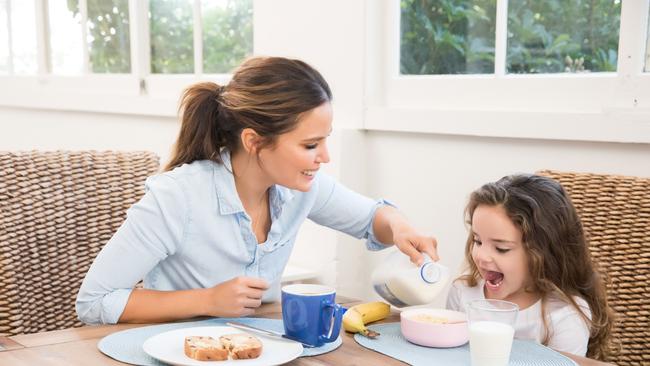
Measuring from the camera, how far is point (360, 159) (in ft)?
7.50

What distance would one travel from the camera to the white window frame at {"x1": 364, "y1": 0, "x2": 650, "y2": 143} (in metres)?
1.77

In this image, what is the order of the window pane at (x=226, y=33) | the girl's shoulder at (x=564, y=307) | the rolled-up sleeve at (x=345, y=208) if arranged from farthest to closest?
the window pane at (x=226, y=33)
the rolled-up sleeve at (x=345, y=208)
the girl's shoulder at (x=564, y=307)

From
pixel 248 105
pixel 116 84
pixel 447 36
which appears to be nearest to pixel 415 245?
pixel 248 105

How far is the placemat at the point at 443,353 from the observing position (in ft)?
3.72

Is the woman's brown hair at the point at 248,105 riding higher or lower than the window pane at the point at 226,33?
lower

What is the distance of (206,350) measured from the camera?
3.61 feet

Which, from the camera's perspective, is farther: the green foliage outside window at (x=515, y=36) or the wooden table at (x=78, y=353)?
the green foliage outside window at (x=515, y=36)

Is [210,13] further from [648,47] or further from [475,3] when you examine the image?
[648,47]

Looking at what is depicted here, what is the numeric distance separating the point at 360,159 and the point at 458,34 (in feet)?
1.45

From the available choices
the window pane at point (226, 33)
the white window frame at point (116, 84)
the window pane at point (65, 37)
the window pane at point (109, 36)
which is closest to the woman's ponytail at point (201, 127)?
the white window frame at point (116, 84)

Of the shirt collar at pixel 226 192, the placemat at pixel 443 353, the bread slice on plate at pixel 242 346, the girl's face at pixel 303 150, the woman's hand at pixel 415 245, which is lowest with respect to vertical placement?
the placemat at pixel 443 353

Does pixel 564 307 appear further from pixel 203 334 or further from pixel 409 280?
pixel 203 334

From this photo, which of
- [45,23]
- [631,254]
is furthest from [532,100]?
[45,23]

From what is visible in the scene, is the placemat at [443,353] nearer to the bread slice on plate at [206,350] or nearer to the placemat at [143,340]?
the placemat at [143,340]
